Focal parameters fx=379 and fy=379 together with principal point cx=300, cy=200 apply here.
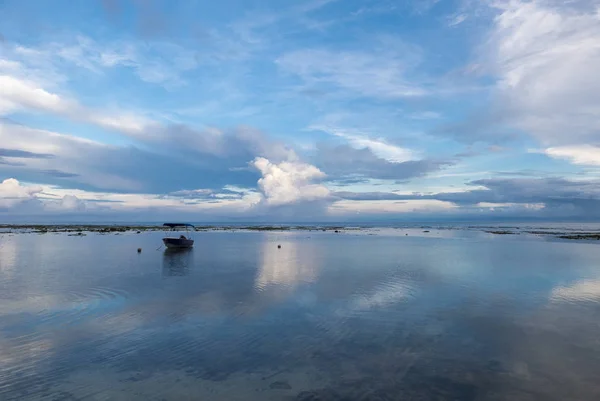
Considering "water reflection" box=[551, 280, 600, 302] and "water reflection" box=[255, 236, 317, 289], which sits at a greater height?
"water reflection" box=[255, 236, 317, 289]

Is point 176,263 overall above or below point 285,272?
above

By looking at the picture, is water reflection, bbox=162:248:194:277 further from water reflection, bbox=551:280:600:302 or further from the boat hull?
water reflection, bbox=551:280:600:302

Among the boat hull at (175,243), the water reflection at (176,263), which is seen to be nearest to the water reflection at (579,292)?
the water reflection at (176,263)

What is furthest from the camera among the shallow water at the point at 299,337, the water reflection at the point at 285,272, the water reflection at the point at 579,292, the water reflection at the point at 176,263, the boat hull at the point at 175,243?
the boat hull at the point at 175,243

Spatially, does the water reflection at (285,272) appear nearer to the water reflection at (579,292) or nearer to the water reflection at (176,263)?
the water reflection at (176,263)

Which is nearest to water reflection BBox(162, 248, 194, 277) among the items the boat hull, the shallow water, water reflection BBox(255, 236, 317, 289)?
the boat hull

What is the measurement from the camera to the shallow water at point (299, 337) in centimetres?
1141

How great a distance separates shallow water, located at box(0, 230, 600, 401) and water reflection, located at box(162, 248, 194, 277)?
282 centimetres

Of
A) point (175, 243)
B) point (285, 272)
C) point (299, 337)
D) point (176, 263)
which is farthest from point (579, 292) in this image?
point (175, 243)

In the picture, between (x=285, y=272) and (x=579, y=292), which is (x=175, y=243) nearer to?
(x=285, y=272)

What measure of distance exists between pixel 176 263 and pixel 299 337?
93.0 feet

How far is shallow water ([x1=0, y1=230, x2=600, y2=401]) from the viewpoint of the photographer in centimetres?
1141

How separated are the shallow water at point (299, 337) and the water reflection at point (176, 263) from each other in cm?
282

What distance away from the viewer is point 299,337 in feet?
52.3
